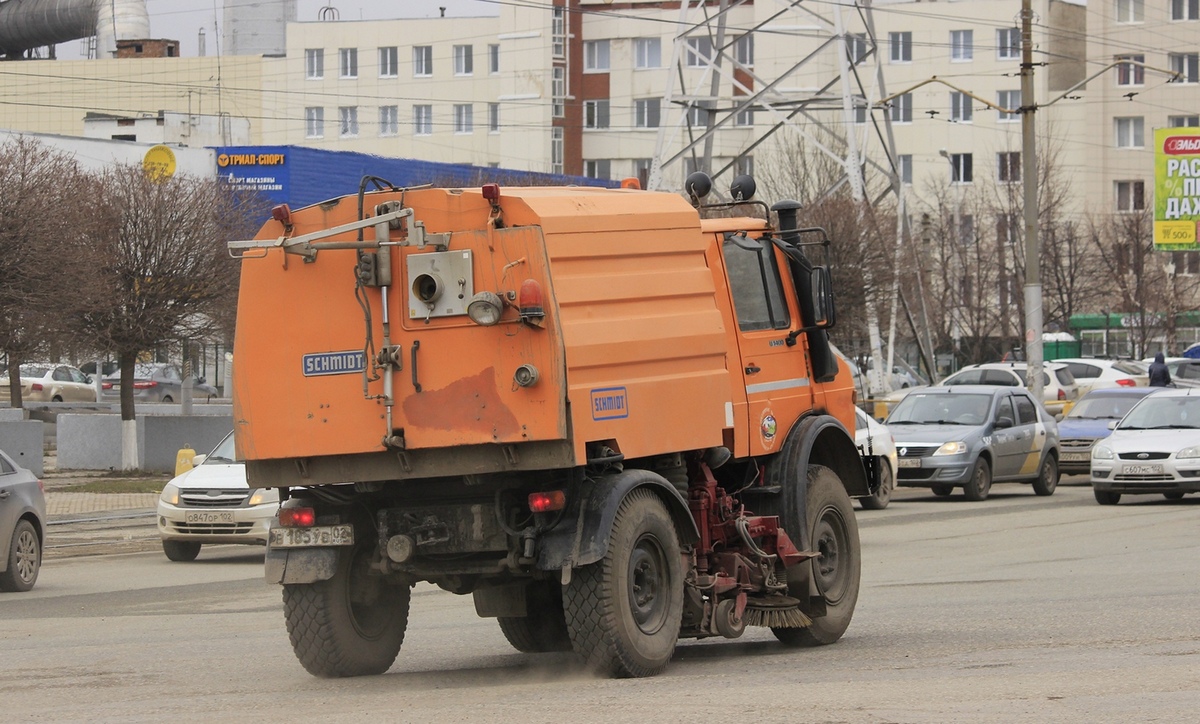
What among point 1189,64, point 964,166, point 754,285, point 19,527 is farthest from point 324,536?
point 1189,64

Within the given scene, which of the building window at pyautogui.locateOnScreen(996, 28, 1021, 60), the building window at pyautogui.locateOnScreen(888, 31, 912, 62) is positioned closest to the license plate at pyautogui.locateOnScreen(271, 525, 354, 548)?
the building window at pyautogui.locateOnScreen(996, 28, 1021, 60)

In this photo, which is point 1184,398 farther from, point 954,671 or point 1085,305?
point 1085,305

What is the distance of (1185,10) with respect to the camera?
8581 cm

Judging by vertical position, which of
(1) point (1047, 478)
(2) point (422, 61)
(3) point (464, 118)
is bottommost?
(1) point (1047, 478)

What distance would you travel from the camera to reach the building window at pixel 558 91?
8488 centimetres

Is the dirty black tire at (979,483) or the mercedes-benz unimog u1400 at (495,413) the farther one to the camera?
the dirty black tire at (979,483)

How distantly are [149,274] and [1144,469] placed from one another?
58.3 feet

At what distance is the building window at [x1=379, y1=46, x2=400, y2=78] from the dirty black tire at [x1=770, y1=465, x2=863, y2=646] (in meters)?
80.7

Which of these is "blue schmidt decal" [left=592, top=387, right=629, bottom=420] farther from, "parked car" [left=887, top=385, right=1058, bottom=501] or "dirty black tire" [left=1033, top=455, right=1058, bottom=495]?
"dirty black tire" [left=1033, top=455, right=1058, bottom=495]

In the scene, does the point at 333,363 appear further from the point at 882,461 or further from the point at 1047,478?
the point at 1047,478

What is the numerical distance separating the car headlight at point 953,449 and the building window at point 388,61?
67.9m

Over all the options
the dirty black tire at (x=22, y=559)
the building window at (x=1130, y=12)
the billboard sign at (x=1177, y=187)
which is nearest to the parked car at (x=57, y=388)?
the billboard sign at (x=1177, y=187)

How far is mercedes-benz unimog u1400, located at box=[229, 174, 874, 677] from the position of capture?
879 cm

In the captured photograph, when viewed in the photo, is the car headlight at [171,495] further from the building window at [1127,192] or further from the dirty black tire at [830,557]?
the building window at [1127,192]
